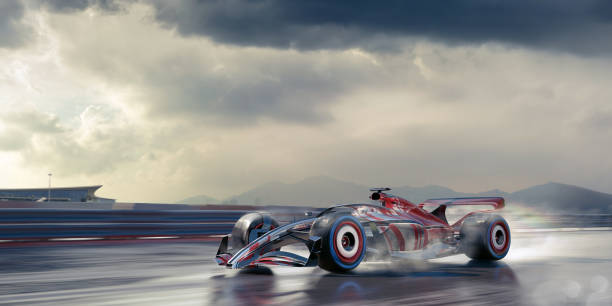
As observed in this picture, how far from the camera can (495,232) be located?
9227mm

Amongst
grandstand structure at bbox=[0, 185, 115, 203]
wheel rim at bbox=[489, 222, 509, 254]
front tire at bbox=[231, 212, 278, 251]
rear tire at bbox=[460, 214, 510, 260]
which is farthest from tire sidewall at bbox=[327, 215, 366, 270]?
grandstand structure at bbox=[0, 185, 115, 203]

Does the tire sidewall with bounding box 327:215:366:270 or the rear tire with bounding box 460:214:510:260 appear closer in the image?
the tire sidewall with bounding box 327:215:366:270

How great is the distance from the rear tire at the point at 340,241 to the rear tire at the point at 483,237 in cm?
249

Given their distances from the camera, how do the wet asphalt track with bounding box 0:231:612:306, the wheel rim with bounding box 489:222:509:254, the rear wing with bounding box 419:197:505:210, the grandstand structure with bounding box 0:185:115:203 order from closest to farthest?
the wet asphalt track with bounding box 0:231:612:306, the wheel rim with bounding box 489:222:509:254, the rear wing with bounding box 419:197:505:210, the grandstand structure with bounding box 0:185:115:203

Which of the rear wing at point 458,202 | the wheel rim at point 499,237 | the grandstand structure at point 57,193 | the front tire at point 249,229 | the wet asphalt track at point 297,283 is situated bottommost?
the wet asphalt track at point 297,283

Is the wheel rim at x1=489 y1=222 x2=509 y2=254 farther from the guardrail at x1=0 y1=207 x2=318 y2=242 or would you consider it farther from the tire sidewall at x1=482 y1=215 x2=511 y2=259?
the guardrail at x1=0 y1=207 x2=318 y2=242

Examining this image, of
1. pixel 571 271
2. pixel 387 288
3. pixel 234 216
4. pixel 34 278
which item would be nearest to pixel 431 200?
pixel 571 271

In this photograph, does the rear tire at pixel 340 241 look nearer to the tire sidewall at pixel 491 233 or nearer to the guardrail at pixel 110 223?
the tire sidewall at pixel 491 233

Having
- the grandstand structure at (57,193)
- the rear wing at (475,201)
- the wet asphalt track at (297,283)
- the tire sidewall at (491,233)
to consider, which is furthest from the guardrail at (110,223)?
the grandstand structure at (57,193)

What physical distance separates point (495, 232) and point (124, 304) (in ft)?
20.0

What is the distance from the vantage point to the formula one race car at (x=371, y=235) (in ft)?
23.1

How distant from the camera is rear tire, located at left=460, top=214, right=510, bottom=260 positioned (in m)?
9.05

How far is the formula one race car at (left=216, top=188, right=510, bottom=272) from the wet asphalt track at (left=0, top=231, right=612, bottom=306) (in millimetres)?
201

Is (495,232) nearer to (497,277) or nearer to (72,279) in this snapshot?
(497,277)
